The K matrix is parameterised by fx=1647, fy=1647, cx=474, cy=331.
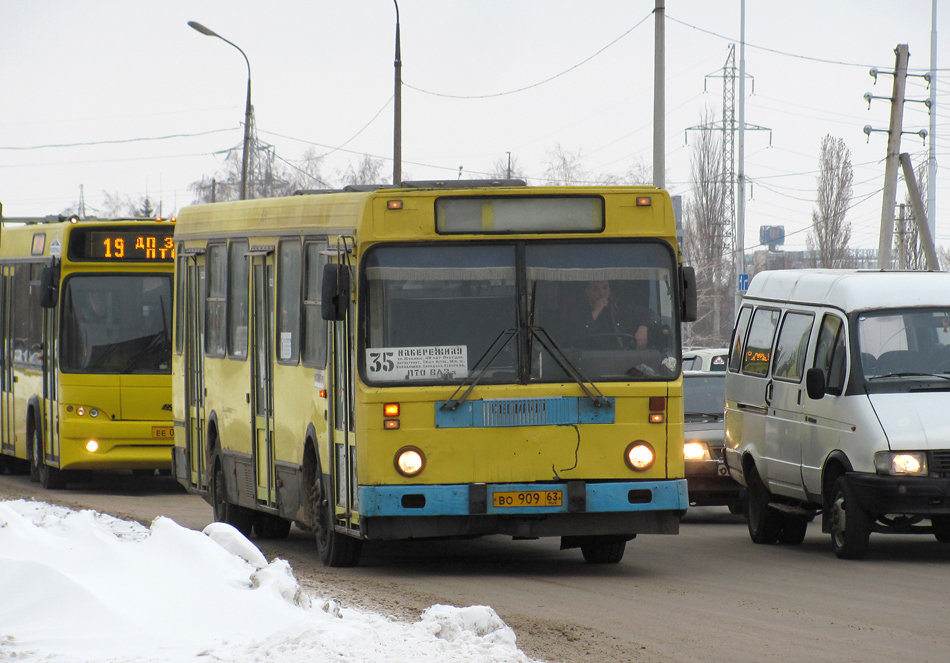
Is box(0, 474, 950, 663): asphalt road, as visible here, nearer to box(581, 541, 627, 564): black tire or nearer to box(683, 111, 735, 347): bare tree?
box(581, 541, 627, 564): black tire

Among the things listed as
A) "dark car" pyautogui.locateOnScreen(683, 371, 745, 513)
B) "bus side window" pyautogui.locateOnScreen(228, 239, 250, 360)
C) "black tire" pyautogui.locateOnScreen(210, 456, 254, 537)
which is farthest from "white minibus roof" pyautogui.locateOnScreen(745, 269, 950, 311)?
"black tire" pyautogui.locateOnScreen(210, 456, 254, 537)

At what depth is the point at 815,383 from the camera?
41.5 feet

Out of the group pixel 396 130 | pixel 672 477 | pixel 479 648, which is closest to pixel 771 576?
pixel 672 477

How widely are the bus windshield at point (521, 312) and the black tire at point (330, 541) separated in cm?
138

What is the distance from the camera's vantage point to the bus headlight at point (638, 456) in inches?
441

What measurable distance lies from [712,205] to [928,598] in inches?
2246

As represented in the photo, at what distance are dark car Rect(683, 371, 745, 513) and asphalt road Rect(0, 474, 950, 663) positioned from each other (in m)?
0.79

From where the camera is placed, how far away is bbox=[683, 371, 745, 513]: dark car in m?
16.2

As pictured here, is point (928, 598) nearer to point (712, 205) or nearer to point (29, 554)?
point (29, 554)

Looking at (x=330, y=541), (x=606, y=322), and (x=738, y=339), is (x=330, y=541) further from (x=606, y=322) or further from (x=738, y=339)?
(x=738, y=339)

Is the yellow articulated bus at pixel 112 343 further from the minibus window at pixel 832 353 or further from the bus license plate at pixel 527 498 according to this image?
the bus license plate at pixel 527 498

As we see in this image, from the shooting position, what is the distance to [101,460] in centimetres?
1962

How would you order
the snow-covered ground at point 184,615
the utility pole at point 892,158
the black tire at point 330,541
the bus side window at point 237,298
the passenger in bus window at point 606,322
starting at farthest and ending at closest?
the utility pole at point 892,158
the bus side window at point 237,298
the black tire at point 330,541
the passenger in bus window at point 606,322
the snow-covered ground at point 184,615

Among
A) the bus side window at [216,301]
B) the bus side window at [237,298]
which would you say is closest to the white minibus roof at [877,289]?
the bus side window at [237,298]
